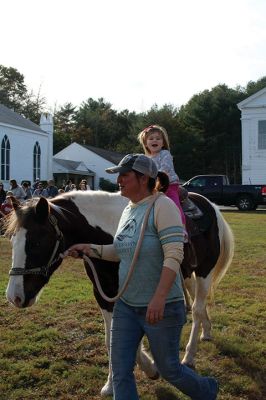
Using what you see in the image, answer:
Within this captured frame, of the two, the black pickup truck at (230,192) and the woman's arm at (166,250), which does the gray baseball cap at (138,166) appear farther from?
the black pickup truck at (230,192)

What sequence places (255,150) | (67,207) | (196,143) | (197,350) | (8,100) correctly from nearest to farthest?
(67,207) < (197,350) < (255,150) < (196,143) < (8,100)

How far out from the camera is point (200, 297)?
223 inches

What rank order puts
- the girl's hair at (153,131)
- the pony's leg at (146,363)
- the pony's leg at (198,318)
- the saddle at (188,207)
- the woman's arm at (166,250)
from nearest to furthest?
1. the woman's arm at (166,250)
2. the pony's leg at (146,363)
3. the girl's hair at (153,131)
4. the pony's leg at (198,318)
5. the saddle at (188,207)

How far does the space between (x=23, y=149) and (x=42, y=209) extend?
34843 millimetres

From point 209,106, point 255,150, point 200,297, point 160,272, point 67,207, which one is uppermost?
point 209,106

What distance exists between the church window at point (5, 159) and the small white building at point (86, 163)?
473 inches

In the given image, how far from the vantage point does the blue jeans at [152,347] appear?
3043mm

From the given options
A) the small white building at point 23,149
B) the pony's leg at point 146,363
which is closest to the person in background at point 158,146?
the pony's leg at point 146,363

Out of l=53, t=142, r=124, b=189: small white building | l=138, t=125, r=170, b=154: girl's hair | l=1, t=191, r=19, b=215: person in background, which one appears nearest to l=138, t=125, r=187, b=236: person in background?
l=138, t=125, r=170, b=154: girl's hair

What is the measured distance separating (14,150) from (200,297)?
32304mm

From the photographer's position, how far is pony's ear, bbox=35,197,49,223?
3.56m

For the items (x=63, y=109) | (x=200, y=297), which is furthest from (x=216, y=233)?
(x=63, y=109)

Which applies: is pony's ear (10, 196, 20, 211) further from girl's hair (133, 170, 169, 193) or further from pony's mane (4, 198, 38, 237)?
girl's hair (133, 170, 169, 193)

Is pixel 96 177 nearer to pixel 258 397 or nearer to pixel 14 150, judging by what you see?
pixel 14 150
